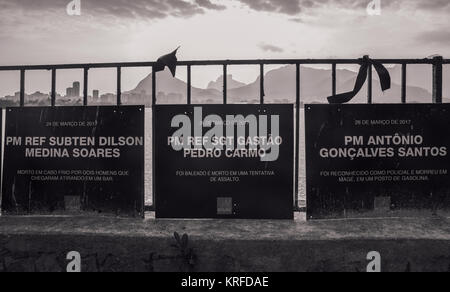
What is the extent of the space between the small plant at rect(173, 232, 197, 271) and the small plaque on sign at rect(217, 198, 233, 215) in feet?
1.44

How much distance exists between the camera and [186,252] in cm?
258

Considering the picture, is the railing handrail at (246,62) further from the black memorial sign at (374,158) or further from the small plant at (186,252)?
the small plant at (186,252)

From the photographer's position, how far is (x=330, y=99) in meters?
2.98

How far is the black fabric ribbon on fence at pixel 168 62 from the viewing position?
3.17 metres

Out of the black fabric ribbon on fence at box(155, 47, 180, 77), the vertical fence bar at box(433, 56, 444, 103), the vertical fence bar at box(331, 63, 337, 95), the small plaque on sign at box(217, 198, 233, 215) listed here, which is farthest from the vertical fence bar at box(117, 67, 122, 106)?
the vertical fence bar at box(433, 56, 444, 103)

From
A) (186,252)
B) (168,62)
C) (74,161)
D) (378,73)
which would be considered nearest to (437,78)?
(378,73)

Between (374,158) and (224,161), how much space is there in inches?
44.8

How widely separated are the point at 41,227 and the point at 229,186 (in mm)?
1421

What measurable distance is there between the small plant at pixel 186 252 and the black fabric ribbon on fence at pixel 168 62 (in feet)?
4.56

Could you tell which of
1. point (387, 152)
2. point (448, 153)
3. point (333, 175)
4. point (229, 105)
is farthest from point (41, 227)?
point (448, 153)

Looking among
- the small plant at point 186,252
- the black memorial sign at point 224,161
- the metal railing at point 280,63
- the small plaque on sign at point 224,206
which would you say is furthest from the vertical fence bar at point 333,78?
the small plant at point 186,252

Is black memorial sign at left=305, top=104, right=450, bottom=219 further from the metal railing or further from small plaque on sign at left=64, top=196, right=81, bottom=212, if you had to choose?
small plaque on sign at left=64, top=196, right=81, bottom=212
